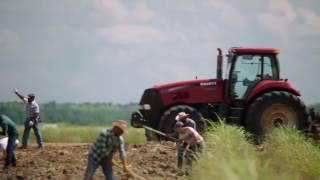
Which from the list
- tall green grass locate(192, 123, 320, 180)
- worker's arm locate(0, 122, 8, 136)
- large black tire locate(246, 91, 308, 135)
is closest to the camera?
tall green grass locate(192, 123, 320, 180)

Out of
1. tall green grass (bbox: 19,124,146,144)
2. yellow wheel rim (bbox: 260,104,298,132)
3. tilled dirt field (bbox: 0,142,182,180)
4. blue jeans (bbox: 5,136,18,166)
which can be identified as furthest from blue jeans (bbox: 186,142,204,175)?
tall green grass (bbox: 19,124,146,144)

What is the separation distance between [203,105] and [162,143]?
5.01 ft

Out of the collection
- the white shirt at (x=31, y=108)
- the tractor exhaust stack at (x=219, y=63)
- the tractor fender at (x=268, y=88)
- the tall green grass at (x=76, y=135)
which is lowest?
the tall green grass at (x=76, y=135)

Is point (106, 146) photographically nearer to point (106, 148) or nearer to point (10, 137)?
point (106, 148)

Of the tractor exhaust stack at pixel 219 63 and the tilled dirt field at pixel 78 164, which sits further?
the tractor exhaust stack at pixel 219 63

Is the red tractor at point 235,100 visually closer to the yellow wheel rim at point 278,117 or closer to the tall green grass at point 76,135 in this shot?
the yellow wheel rim at point 278,117

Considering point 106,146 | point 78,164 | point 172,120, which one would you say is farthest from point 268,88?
point 106,146

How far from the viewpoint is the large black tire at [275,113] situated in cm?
1691

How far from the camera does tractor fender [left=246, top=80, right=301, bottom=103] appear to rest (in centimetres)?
1708

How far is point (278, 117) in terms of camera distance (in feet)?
56.3

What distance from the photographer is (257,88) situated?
17.1 meters

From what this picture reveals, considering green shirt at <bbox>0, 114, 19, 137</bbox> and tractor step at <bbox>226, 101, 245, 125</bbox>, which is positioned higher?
tractor step at <bbox>226, 101, 245, 125</bbox>

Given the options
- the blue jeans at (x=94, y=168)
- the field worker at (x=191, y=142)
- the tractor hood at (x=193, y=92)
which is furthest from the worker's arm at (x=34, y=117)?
→ the blue jeans at (x=94, y=168)

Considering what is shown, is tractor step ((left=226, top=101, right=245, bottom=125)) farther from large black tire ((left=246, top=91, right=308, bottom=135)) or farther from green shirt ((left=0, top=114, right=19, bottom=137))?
green shirt ((left=0, top=114, right=19, bottom=137))
